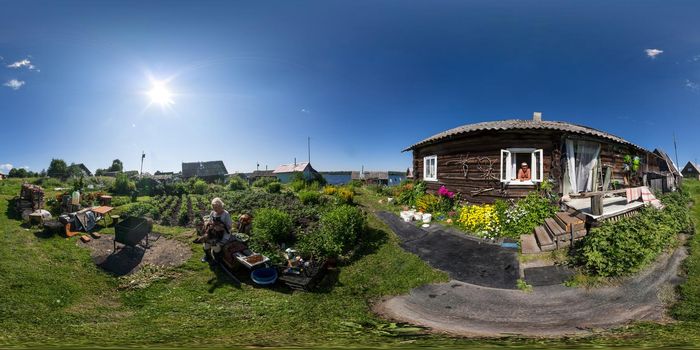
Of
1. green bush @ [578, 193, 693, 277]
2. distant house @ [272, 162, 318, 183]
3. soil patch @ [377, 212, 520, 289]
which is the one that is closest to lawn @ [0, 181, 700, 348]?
soil patch @ [377, 212, 520, 289]

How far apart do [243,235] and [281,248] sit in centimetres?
118

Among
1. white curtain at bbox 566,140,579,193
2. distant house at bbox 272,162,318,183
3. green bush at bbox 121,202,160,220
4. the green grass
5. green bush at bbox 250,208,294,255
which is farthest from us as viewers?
distant house at bbox 272,162,318,183

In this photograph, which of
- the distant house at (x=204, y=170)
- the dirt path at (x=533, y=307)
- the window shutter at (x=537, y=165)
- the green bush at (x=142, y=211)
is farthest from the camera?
the distant house at (x=204, y=170)

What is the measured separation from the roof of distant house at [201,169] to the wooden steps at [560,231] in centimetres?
3982

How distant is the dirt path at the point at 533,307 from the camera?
15.1 feet

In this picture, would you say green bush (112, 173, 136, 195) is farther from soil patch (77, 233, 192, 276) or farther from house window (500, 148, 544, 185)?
house window (500, 148, 544, 185)

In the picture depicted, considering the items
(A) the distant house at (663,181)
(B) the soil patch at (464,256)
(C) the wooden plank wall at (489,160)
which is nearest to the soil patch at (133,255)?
(B) the soil patch at (464,256)

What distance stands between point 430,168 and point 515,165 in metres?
5.25

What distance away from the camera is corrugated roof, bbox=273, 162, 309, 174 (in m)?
49.3

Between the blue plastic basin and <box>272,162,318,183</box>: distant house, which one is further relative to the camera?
<box>272,162,318,183</box>: distant house

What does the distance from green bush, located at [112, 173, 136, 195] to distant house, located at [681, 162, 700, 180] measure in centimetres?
8510

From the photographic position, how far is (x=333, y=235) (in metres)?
8.13

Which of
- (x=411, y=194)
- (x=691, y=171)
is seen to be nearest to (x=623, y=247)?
(x=411, y=194)

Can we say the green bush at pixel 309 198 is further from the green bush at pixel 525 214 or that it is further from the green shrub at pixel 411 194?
the green bush at pixel 525 214
